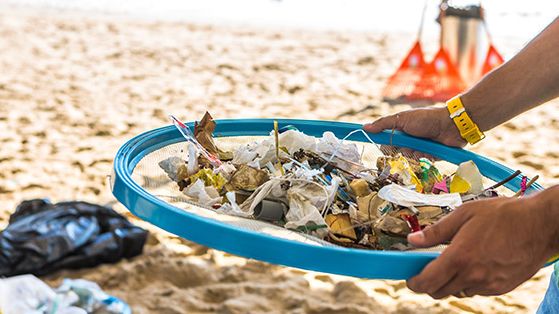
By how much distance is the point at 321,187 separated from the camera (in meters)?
1.03

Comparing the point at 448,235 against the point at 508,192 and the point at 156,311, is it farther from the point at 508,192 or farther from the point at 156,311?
the point at 156,311

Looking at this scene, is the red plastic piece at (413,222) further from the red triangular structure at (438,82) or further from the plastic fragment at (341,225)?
the red triangular structure at (438,82)

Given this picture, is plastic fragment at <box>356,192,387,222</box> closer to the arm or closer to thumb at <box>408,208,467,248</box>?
thumb at <box>408,208,467,248</box>

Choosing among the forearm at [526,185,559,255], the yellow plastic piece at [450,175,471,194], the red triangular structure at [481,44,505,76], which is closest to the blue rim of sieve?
the forearm at [526,185,559,255]

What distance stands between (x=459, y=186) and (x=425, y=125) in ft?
0.68

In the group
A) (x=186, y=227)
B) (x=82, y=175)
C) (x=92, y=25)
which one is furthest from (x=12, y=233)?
(x=92, y=25)

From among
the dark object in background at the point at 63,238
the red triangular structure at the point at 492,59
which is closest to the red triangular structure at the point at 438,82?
the red triangular structure at the point at 492,59

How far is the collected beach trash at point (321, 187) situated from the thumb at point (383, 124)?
112 mm

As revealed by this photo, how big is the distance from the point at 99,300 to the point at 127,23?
155 inches

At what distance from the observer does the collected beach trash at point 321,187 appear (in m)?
1.00

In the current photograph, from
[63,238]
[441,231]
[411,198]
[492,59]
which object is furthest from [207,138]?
[492,59]

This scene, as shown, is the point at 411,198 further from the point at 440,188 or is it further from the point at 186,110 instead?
the point at 186,110

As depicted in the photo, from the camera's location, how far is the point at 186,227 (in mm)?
878

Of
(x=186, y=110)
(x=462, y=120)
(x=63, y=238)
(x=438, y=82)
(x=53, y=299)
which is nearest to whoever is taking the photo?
(x=462, y=120)
